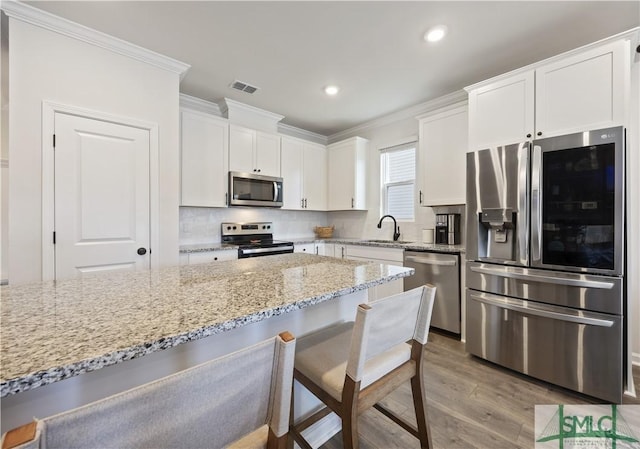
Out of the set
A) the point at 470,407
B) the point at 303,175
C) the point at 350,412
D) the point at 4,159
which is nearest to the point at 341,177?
the point at 303,175

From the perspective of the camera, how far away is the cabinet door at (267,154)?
3713 mm

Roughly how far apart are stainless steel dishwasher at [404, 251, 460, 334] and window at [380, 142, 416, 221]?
1.00m

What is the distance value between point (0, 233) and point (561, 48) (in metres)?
4.66

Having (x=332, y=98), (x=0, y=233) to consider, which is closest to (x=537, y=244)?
(x=332, y=98)

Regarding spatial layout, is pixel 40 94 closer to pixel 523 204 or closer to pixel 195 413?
pixel 195 413

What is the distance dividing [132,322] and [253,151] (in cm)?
318

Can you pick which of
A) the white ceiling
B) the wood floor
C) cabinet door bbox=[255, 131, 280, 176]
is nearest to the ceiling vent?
the white ceiling

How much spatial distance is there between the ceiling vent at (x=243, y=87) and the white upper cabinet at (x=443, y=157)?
1977 mm

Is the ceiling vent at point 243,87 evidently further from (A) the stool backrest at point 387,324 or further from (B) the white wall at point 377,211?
(A) the stool backrest at point 387,324

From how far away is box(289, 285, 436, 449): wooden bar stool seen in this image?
0.92 meters


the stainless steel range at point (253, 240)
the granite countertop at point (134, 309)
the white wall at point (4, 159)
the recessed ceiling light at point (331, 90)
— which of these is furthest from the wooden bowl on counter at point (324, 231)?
the white wall at point (4, 159)

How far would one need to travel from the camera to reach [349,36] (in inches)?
88.4

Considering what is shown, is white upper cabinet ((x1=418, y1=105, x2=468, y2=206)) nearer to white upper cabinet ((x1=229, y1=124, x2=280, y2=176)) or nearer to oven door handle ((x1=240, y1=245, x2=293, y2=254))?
oven door handle ((x1=240, y1=245, x2=293, y2=254))

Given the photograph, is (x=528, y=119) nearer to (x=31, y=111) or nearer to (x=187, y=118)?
(x=187, y=118)
